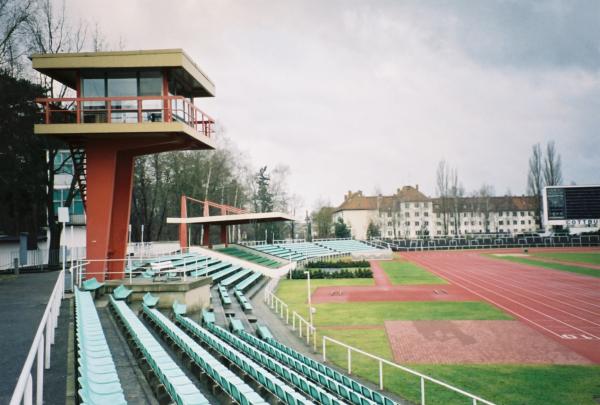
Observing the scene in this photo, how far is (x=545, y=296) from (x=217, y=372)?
25.4 m

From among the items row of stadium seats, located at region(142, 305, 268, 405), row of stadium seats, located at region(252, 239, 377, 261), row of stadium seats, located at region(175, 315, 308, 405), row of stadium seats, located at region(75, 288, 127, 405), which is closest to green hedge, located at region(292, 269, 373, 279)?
row of stadium seats, located at region(252, 239, 377, 261)

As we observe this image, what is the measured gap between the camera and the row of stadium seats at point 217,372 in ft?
25.8

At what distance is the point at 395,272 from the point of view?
44469mm

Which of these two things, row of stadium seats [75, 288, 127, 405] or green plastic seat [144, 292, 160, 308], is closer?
row of stadium seats [75, 288, 127, 405]

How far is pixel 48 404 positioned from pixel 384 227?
11310cm

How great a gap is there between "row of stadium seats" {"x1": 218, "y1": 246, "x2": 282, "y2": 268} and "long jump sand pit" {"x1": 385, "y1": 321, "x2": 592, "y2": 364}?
21884mm

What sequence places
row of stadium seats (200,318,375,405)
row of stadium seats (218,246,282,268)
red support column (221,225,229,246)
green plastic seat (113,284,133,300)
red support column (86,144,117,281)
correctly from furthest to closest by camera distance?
red support column (221,225,229,246) → row of stadium seats (218,246,282,268) → red support column (86,144,117,281) → green plastic seat (113,284,133,300) → row of stadium seats (200,318,375,405)

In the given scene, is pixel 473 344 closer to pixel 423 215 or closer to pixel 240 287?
pixel 240 287

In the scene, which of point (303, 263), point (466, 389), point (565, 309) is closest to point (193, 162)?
point (303, 263)

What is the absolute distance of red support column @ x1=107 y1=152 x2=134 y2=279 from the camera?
2123 cm

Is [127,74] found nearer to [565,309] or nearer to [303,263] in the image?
[565,309]

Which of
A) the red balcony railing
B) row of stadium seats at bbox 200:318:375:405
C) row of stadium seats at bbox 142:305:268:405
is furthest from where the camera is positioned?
the red balcony railing

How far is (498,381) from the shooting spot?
41.8 ft

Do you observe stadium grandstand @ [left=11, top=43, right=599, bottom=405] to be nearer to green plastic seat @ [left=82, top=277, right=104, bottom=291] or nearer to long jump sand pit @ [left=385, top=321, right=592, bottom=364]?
green plastic seat @ [left=82, top=277, right=104, bottom=291]
